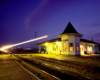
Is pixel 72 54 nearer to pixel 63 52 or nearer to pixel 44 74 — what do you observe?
pixel 63 52

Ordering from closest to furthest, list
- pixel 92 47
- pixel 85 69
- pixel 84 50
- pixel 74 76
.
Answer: pixel 74 76 → pixel 85 69 → pixel 84 50 → pixel 92 47

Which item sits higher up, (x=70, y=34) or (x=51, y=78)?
(x=70, y=34)

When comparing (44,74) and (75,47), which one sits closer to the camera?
(44,74)

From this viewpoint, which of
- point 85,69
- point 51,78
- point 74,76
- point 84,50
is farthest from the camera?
point 84,50

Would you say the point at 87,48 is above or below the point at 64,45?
below

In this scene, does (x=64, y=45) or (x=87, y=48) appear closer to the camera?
(x=64, y=45)

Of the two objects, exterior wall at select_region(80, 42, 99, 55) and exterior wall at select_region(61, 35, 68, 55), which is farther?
exterior wall at select_region(80, 42, 99, 55)

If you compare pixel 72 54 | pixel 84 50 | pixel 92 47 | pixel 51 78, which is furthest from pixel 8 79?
pixel 92 47

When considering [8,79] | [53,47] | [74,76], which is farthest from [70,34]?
[8,79]

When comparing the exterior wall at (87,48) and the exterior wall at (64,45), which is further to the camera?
the exterior wall at (87,48)

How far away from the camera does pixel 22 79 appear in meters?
4.72

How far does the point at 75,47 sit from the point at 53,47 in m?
8.29

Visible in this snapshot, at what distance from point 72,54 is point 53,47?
26.4 feet

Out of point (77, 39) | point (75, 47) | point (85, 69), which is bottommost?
point (85, 69)
